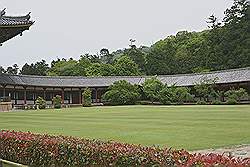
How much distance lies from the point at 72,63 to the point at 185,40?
26.9 meters

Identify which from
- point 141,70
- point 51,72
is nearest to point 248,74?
point 141,70

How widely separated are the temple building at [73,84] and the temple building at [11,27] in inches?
1702

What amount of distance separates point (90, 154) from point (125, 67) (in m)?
68.6

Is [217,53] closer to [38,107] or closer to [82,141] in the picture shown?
[38,107]

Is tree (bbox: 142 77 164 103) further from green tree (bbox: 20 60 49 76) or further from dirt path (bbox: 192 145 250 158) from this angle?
dirt path (bbox: 192 145 250 158)

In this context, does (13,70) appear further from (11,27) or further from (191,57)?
(11,27)

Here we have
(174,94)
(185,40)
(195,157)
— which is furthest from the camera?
(185,40)

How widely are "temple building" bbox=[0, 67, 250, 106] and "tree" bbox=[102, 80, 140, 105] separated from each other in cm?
463

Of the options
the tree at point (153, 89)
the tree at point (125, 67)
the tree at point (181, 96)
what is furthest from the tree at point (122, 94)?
the tree at point (125, 67)

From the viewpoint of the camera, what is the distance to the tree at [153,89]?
57250mm

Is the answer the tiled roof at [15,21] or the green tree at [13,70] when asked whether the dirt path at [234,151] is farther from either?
the green tree at [13,70]

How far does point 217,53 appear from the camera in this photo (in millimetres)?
75250

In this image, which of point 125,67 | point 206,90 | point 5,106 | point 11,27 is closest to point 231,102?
point 206,90

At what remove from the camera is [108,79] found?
6512 centimetres
